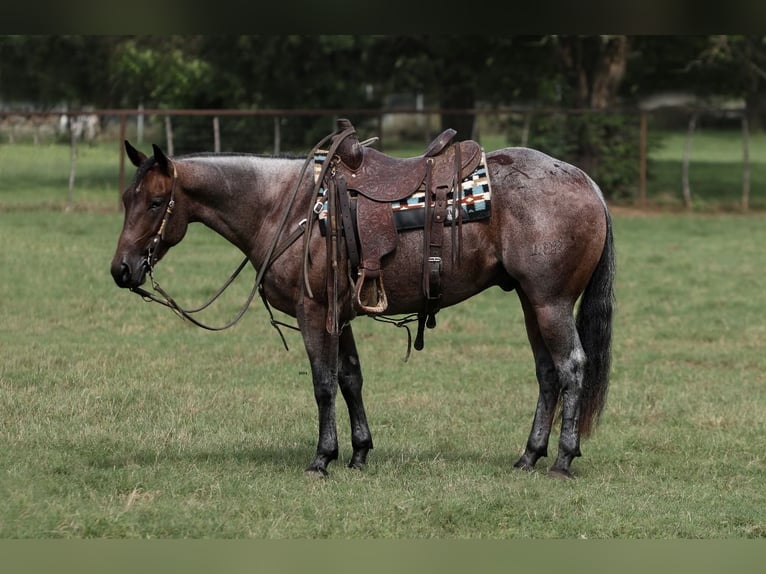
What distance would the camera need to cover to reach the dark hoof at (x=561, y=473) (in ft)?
24.0

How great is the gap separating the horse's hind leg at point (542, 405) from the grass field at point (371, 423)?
189 mm

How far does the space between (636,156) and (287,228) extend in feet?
61.9

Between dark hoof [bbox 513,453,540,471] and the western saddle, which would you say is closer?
the western saddle

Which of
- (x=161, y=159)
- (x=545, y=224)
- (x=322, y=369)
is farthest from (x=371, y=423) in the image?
(x=161, y=159)

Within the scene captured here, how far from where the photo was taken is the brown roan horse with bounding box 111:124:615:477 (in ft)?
23.7

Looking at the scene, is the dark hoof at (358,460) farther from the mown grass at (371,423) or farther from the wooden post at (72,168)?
the wooden post at (72,168)

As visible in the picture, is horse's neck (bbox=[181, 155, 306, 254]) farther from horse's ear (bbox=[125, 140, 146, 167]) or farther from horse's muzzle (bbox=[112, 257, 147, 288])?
horse's muzzle (bbox=[112, 257, 147, 288])

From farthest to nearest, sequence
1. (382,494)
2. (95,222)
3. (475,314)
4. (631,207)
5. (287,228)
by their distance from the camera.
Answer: (631,207)
(95,222)
(475,314)
(287,228)
(382,494)

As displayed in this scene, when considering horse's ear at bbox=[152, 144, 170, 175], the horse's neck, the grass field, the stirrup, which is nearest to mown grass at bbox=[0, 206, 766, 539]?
the grass field

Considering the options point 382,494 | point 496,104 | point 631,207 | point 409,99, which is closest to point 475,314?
point 382,494

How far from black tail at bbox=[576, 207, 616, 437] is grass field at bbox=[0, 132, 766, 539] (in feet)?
1.34

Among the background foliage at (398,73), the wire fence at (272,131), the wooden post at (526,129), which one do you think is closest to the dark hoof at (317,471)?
the wire fence at (272,131)

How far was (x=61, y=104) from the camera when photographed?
39.4 m

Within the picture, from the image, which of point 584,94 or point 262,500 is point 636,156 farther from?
point 262,500
